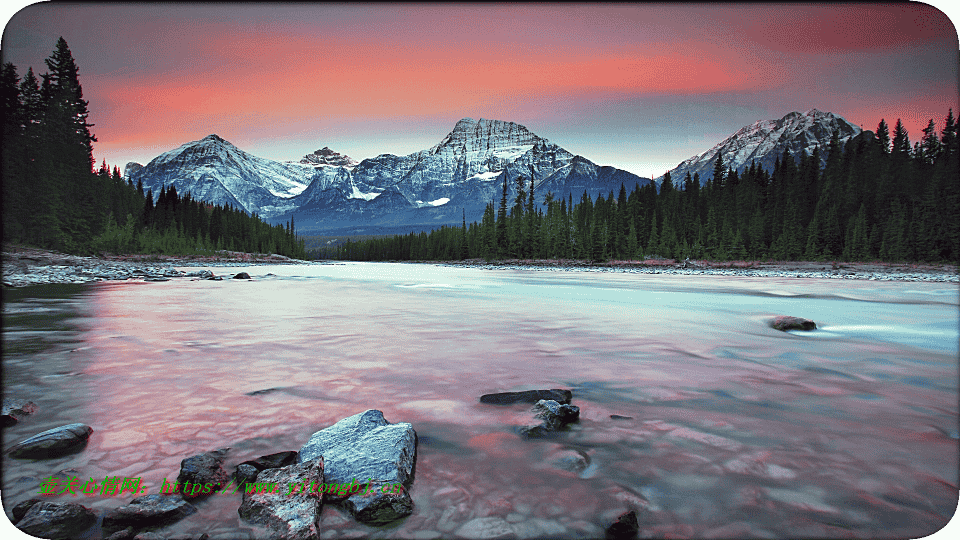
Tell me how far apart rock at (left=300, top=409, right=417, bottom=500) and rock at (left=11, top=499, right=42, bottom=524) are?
62.5 inches

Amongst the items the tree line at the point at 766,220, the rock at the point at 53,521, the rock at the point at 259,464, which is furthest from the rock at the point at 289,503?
the tree line at the point at 766,220

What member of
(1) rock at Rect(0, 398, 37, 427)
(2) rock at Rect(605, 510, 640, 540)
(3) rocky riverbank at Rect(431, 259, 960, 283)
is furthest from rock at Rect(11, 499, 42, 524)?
(3) rocky riverbank at Rect(431, 259, 960, 283)

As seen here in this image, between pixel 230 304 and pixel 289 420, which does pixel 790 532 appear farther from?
pixel 230 304

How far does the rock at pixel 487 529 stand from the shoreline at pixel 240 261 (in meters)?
4.82

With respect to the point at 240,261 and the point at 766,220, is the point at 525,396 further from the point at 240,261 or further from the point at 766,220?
the point at 240,261

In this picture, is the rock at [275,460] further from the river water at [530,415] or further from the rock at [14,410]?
the rock at [14,410]

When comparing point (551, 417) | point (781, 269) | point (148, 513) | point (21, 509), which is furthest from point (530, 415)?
point (781, 269)

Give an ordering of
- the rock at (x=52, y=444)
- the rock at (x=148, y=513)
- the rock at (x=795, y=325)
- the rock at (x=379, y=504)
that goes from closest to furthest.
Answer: the rock at (x=148, y=513) → the rock at (x=379, y=504) → the rock at (x=52, y=444) → the rock at (x=795, y=325)

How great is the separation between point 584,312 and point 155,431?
1318cm

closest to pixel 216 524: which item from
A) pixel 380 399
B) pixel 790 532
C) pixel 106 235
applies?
pixel 380 399

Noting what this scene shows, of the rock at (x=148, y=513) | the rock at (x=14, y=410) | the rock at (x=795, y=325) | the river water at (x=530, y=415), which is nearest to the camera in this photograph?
the rock at (x=148, y=513)

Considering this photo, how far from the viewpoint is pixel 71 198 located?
29938 millimetres

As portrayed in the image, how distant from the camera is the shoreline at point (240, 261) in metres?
25.1

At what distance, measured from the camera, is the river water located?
2.93m
